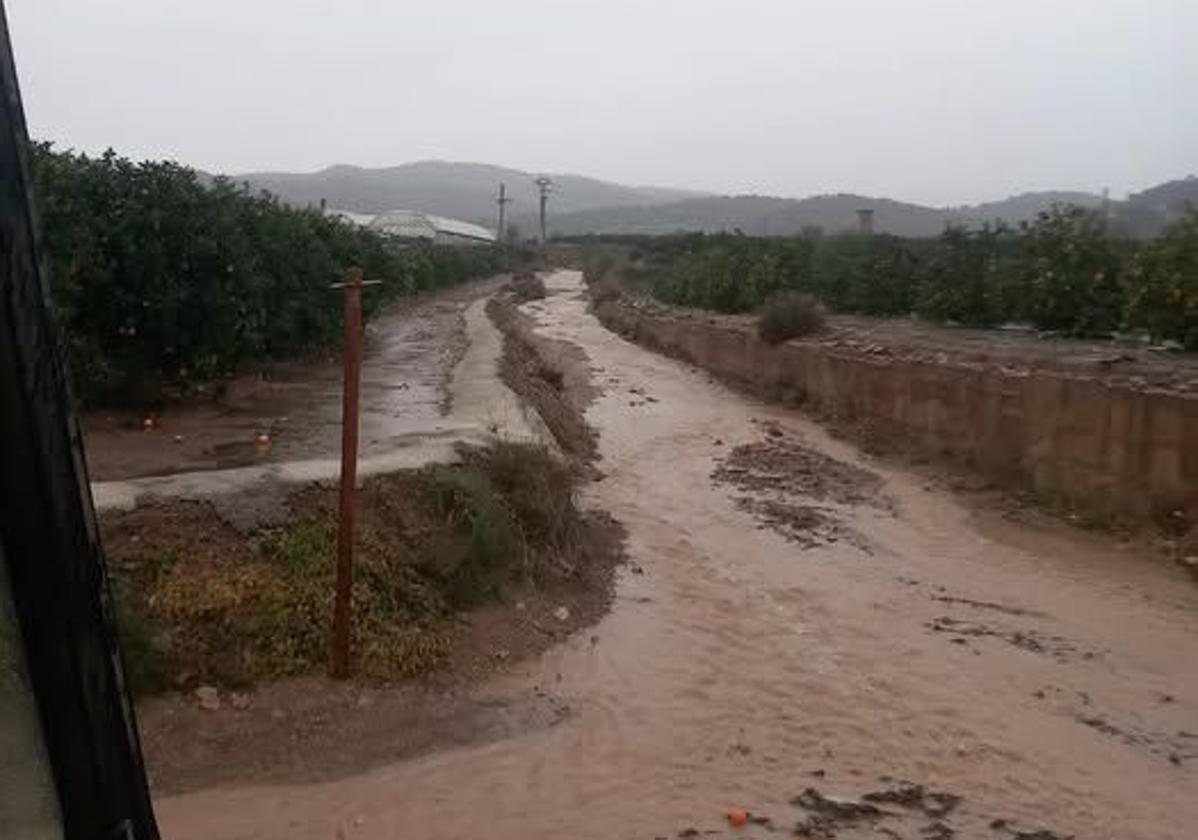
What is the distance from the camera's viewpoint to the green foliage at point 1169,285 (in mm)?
14781

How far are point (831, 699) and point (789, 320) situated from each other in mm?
16716

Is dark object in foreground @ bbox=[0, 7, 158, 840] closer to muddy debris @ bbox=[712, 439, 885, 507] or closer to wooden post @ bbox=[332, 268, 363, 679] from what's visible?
wooden post @ bbox=[332, 268, 363, 679]

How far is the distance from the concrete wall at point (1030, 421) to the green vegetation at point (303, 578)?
7048 millimetres

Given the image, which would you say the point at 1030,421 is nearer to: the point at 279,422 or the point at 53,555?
the point at 279,422

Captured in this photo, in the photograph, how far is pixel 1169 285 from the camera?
49.5 feet

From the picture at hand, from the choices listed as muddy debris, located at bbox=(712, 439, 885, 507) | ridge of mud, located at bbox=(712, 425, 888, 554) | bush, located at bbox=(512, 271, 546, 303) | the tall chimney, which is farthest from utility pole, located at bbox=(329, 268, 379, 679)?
bush, located at bbox=(512, 271, 546, 303)

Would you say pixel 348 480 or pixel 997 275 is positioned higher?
pixel 997 275

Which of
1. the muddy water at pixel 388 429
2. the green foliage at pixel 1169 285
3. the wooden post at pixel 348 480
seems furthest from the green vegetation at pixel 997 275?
the wooden post at pixel 348 480

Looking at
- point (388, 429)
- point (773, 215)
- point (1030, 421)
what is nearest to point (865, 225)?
point (1030, 421)

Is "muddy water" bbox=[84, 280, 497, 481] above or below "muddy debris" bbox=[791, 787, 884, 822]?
above

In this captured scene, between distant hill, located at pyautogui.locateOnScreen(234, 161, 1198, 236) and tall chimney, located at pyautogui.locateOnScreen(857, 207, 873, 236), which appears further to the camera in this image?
distant hill, located at pyautogui.locateOnScreen(234, 161, 1198, 236)

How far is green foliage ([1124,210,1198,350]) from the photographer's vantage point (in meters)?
14.8

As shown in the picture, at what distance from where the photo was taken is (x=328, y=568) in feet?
24.4

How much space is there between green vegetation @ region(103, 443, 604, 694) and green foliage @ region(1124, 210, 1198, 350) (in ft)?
33.1
